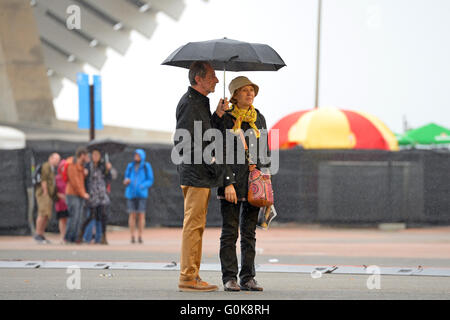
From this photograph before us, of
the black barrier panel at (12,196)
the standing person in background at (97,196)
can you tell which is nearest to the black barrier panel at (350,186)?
the black barrier panel at (12,196)

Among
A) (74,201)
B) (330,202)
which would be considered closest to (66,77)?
(330,202)

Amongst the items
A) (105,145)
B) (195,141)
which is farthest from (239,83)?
(105,145)

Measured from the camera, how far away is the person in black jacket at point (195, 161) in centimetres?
854

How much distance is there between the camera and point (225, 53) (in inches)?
338

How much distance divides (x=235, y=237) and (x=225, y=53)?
163 centimetres

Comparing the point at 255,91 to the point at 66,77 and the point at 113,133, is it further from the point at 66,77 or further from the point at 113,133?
the point at 66,77

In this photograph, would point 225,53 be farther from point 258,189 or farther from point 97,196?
point 97,196

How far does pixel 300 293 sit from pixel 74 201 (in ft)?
33.1

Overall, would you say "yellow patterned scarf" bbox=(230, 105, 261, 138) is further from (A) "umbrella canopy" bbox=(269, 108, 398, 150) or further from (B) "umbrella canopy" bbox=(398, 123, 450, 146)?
(B) "umbrella canopy" bbox=(398, 123, 450, 146)

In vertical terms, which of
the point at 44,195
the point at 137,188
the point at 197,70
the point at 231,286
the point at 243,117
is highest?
the point at 197,70

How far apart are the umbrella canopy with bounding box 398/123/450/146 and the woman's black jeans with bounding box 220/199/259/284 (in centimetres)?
3202

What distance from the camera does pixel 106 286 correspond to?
923 centimetres

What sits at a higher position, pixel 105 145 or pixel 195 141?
pixel 195 141

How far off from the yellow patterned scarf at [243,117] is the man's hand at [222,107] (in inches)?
4.3
